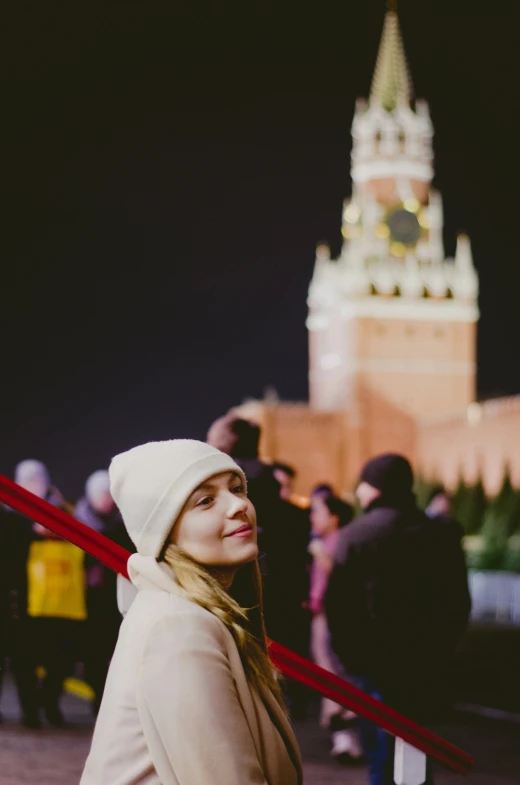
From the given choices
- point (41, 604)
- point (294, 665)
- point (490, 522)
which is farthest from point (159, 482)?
point (490, 522)

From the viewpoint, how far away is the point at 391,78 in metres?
62.9

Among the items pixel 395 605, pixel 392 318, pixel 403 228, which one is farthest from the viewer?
pixel 403 228

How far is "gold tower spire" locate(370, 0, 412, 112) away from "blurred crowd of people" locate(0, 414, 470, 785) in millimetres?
57463

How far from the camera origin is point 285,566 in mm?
5941

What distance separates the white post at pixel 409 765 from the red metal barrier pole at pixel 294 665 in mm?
319

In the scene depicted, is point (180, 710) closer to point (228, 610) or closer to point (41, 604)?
point (228, 610)

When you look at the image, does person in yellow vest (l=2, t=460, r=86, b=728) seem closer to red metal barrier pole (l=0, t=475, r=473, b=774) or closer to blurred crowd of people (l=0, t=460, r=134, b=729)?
blurred crowd of people (l=0, t=460, r=134, b=729)

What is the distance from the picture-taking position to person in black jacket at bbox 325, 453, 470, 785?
4270 mm

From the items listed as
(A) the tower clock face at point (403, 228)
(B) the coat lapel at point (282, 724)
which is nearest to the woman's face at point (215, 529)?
(B) the coat lapel at point (282, 724)

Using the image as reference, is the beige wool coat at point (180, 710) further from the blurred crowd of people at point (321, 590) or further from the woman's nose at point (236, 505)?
the blurred crowd of people at point (321, 590)

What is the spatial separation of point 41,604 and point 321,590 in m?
1.43

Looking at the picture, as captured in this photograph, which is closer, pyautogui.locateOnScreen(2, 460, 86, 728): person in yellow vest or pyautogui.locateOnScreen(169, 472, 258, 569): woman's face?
pyautogui.locateOnScreen(169, 472, 258, 569): woman's face

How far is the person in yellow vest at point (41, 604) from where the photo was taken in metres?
6.32

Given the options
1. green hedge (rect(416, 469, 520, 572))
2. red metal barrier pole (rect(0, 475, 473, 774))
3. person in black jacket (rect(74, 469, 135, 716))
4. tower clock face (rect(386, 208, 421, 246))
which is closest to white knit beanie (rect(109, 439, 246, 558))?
red metal barrier pole (rect(0, 475, 473, 774))
